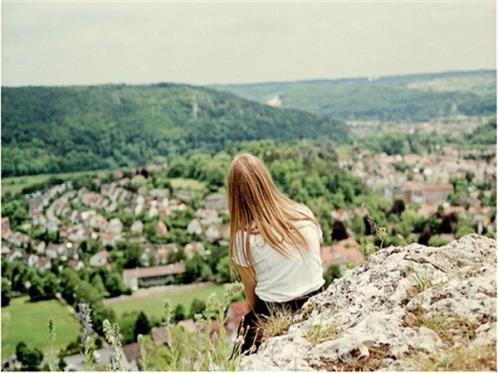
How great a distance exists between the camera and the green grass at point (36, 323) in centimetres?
2380

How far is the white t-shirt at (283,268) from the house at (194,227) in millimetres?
39389

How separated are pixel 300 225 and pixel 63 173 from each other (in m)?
55.5

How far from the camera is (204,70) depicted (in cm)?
6994

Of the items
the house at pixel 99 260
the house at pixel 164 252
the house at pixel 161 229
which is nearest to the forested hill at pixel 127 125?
the house at pixel 161 229

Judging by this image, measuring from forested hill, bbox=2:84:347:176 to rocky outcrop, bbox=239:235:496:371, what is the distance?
51.8 metres

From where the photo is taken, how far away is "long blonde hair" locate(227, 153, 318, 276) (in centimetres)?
231

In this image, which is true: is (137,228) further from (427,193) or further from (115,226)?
(427,193)

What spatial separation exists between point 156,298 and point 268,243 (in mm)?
29573

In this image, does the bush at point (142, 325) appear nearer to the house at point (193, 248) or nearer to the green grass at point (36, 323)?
the green grass at point (36, 323)

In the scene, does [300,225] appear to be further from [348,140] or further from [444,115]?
[444,115]

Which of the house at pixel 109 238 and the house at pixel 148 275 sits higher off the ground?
the house at pixel 109 238

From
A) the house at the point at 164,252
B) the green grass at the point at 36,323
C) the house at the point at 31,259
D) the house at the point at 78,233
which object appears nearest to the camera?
the green grass at the point at 36,323

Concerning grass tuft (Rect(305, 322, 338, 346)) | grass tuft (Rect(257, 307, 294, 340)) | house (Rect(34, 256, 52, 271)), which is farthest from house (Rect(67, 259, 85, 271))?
grass tuft (Rect(305, 322, 338, 346))

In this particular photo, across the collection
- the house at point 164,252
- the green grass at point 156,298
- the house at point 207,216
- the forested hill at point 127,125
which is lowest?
the green grass at point 156,298
